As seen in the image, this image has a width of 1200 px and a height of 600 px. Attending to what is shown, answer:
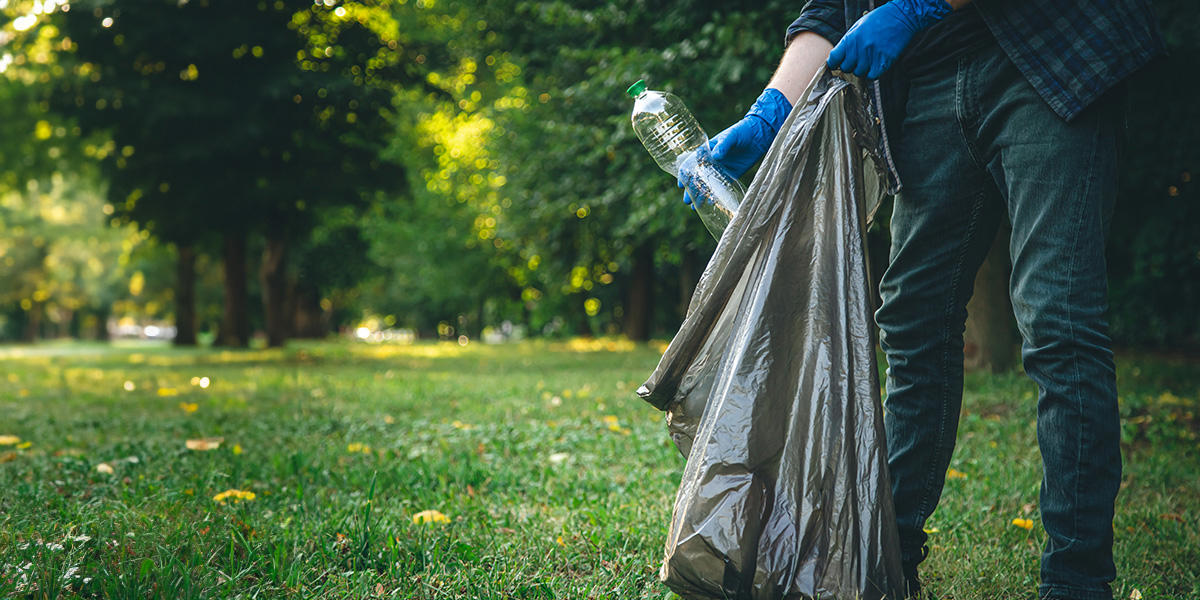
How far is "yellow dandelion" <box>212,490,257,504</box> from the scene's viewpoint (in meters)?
2.66

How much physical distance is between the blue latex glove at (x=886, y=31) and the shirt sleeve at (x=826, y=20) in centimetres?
23

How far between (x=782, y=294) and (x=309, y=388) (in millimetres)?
6441

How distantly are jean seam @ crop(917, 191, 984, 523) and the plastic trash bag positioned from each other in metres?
0.31

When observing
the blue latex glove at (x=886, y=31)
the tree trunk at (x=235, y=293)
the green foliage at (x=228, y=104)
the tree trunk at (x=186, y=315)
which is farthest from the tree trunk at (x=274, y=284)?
the blue latex glove at (x=886, y=31)

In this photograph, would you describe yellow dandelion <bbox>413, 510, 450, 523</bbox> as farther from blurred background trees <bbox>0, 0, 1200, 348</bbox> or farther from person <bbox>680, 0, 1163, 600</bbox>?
blurred background trees <bbox>0, 0, 1200, 348</bbox>

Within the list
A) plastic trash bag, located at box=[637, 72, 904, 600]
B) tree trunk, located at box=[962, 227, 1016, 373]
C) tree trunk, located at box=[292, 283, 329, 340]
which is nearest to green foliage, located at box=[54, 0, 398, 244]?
tree trunk, located at box=[962, 227, 1016, 373]

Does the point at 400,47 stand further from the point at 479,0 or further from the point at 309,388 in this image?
the point at 309,388

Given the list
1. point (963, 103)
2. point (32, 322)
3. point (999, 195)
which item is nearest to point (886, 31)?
point (963, 103)

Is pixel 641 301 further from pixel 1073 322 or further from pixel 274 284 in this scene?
pixel 1073 322

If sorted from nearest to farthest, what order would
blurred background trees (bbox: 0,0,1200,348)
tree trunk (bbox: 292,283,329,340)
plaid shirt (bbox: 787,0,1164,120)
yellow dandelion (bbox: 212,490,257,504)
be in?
1. plaid shirt (bbox: 787,0,1164,120)
2. yellow dandelion (bbox: 212,490,257,504)
3. blurred background trees (bbox: 0,0,1200,348)
4. tree trunk (bbox: 292,283,329,340)

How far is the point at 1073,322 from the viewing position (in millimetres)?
1700

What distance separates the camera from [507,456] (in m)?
3.98

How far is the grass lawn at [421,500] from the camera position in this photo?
2.03 metres

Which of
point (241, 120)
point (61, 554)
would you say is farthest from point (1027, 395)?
point (241, 120)
